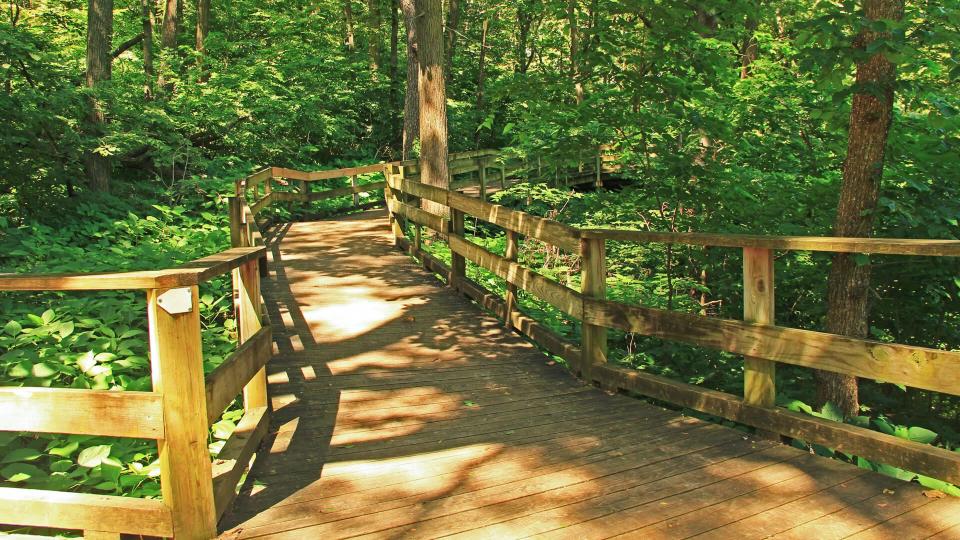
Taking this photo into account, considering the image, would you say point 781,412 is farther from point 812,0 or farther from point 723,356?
point 812,0

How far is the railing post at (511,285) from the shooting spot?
6.85 metres

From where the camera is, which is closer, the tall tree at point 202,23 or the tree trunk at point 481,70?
the tall tree at point 202,23

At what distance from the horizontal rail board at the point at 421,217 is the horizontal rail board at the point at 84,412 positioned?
239 inches

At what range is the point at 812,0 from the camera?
11.2 m

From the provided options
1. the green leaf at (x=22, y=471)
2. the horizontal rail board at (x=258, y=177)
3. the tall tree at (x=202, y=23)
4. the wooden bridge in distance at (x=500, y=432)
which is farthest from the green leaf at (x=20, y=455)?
the tall tree at (x=202, y=23)

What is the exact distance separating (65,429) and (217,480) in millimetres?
668

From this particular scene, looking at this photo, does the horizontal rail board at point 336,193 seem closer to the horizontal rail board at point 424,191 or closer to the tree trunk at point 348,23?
the horizontal rail board at point 424,191

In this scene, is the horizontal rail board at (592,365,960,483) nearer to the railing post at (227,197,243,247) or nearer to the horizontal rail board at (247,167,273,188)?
the railing post at (227,197,243,247)

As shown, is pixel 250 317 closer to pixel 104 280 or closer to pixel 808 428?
pixel 104 280

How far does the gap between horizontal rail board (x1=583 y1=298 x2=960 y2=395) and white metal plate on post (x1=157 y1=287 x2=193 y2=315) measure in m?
2.97

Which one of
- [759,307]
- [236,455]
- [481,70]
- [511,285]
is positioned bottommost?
[236,455]

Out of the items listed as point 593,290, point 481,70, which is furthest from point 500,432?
point 481,70

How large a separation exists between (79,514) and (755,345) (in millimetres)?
3451

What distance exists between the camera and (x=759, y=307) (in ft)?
13.4
